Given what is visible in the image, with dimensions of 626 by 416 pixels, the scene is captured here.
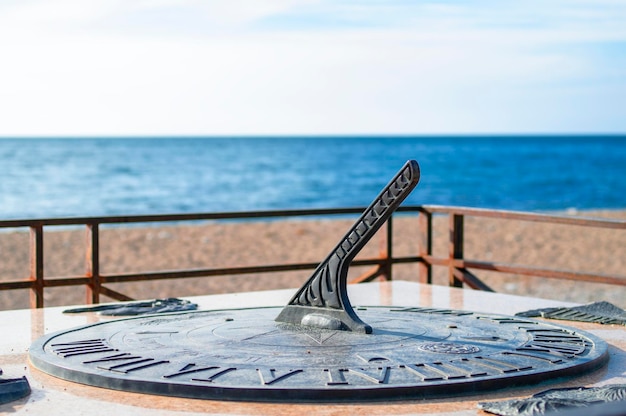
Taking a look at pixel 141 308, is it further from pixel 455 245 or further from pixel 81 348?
pixel 455 245

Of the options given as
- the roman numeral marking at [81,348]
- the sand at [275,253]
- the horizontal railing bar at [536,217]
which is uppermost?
the horizontal railing bar at [536,217]

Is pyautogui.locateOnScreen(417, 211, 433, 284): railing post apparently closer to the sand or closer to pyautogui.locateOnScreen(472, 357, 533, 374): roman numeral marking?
pyautogui.locateOnScreen(472, 357, 533, 374): roman numeral marking

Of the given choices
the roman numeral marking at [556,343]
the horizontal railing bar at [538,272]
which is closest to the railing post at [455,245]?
the horizontal railing bar at [538,272]

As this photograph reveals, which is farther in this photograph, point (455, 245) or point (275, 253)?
point (275, 253)

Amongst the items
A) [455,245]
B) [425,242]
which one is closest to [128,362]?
[455,245]

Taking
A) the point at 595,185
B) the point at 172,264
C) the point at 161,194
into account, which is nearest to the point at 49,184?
the point at 161,194

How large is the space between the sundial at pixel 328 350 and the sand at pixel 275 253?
10109mm

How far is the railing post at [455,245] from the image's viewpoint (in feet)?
31.6

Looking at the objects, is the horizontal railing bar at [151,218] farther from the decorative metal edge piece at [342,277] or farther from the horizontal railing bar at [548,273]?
the decorative metal edge piece at [342,277]

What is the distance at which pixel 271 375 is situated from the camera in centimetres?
506

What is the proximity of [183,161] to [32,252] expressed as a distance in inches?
2897

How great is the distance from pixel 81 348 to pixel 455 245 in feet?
15.5

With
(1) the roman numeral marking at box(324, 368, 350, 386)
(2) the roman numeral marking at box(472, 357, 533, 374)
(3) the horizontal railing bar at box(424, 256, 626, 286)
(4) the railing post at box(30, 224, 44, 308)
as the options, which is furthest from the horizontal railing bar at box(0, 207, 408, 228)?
(2) the roman numeral marking at box(472, 357, 533, 374)

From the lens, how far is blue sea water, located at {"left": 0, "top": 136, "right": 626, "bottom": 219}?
49.0m
